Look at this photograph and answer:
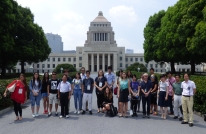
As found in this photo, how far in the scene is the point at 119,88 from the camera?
397 inches

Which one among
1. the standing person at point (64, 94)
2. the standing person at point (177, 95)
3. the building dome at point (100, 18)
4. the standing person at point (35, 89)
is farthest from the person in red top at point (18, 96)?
the building dome at point (100, 18)

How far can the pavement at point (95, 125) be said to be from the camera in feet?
25.3

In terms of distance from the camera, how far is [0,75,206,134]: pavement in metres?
7.70

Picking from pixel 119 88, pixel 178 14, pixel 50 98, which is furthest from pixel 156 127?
pixel 178 14

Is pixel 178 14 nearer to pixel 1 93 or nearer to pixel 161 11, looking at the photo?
pixel 161 11

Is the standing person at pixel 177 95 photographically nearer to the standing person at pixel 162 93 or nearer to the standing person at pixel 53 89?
the standing person at pixel 162 93

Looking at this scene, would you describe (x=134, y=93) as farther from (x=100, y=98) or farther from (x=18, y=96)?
(x=18, y=96)

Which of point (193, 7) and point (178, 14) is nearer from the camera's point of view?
point (193, 7)

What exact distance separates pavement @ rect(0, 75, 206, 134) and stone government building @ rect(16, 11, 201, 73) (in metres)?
79.6

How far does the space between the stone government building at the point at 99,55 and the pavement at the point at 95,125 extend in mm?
79610

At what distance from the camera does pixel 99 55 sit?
303 ft

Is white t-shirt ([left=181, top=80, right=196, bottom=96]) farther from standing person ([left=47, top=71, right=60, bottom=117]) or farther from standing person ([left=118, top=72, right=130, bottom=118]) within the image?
standing person ([left=47, top=71, right=60, bottom=117])

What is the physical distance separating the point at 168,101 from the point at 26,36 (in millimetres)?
27945

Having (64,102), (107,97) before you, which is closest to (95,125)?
(64,102)
